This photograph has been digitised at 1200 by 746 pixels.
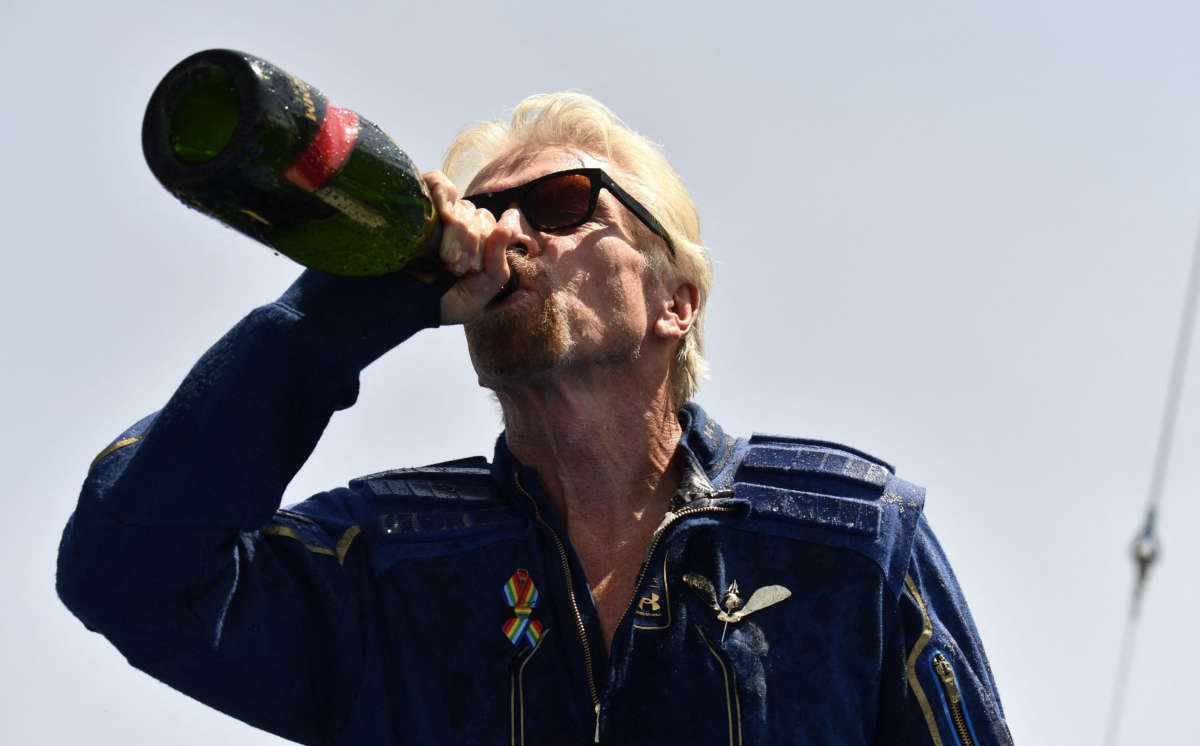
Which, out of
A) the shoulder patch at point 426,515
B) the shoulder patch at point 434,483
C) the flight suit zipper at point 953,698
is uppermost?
the shoulder patch at point 434,483

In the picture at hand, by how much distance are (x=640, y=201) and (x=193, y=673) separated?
6.75 ft

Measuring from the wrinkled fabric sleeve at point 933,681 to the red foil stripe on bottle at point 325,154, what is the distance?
1.95 metres

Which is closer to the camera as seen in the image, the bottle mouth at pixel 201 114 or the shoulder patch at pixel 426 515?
the bottle mouth at pixel 201 114

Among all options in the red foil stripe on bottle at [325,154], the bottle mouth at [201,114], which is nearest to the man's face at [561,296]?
the red foil stripe on bottle at [325,154]

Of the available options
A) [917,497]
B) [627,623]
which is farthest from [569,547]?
[917,497]

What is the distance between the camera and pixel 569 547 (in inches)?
168

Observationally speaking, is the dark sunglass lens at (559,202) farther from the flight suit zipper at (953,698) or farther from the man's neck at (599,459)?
the flight suit zipper at (953,698)

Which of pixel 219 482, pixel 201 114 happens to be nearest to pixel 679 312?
pixel 219 482

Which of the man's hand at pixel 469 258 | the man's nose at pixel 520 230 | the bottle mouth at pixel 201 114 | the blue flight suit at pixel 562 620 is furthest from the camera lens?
the man's nose at pixel 520 230

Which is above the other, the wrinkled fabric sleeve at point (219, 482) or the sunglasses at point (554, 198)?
the sunglasses at point (554, 198)

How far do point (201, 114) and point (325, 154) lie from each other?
314 mm

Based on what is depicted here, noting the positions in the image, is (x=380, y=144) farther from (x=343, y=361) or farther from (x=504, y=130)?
(x=504, y=130)

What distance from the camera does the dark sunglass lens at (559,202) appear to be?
4.50 metres

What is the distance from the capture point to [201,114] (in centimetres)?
335
